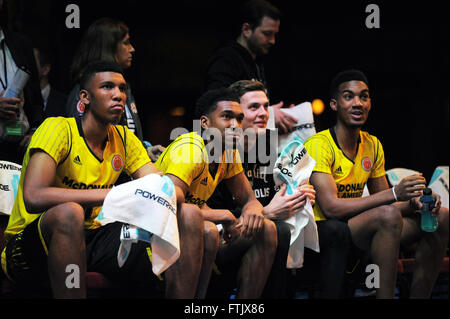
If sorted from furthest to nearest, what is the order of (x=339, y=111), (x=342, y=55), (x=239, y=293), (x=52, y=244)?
(x=342, y=55) → (x=339, y=111) → (x=239, y=293) → (x=52, y=244)

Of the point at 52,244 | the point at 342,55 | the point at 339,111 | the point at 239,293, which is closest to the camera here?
the point at 52,244

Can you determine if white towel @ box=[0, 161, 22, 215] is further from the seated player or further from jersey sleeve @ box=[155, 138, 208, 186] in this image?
the seated player

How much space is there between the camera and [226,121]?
3354mm

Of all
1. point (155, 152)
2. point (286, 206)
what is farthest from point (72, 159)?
point (286, 206)

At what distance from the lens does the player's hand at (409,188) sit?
3373mm

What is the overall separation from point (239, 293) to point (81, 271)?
783 mm

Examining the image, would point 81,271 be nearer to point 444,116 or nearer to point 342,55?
point 342,55

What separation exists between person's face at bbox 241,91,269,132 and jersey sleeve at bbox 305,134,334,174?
11.3 inches

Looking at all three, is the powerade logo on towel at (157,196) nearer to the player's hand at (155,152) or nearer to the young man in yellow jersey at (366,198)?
the player's hand at (155,152)

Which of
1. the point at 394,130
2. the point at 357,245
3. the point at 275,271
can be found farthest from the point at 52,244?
the point at 394,130

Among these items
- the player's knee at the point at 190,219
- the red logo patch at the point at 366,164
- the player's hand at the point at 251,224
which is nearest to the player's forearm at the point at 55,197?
the player's knee at the point at 190,219

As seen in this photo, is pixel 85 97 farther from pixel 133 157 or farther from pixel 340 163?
pixel 340 163
